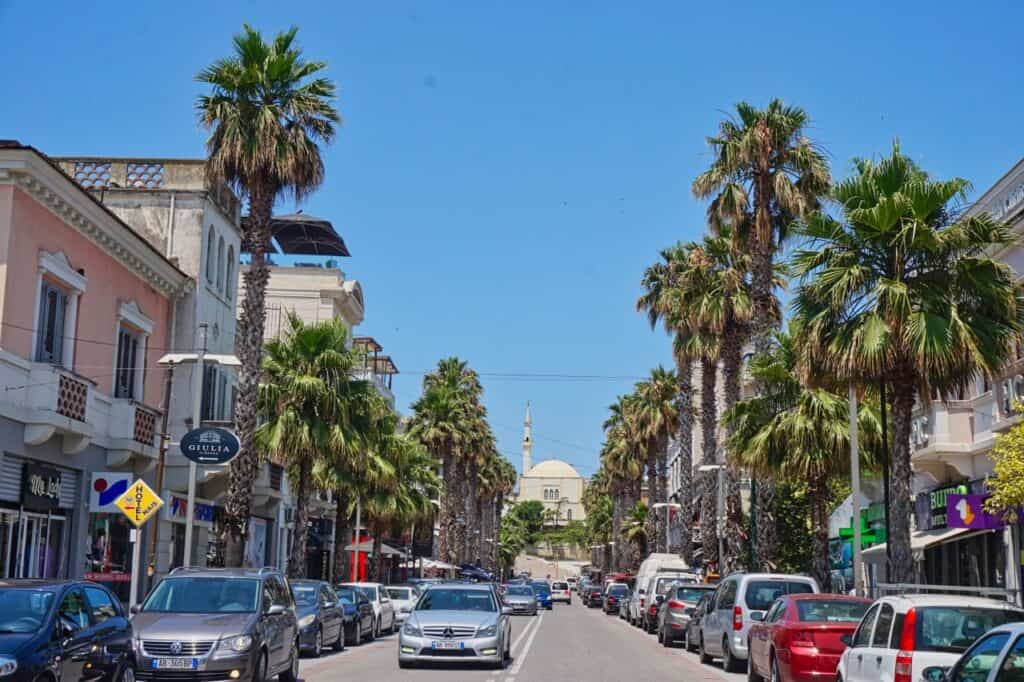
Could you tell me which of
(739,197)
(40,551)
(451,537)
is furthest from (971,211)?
(451,537)

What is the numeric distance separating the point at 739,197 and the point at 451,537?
1721 inches

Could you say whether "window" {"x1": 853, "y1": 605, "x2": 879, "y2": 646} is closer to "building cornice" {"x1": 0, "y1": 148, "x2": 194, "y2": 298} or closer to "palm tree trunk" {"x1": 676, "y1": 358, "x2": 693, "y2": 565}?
"building cornice" {"x1": 0, "y1": 148, "x2": 194, "y2": 298}

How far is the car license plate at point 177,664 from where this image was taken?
1465cm

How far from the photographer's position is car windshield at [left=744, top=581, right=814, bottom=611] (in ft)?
71.8

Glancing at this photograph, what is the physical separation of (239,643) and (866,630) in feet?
25.6

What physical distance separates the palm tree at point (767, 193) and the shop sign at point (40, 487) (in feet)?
59.6

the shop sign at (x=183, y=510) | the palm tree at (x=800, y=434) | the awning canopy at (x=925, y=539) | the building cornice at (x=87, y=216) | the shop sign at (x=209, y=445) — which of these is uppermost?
the building cornice at (x=87, y=216)

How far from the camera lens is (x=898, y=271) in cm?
2106

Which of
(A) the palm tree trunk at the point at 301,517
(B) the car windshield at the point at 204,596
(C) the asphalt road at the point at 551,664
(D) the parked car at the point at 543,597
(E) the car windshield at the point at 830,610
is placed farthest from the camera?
(D) the parked car at the point at 543,597

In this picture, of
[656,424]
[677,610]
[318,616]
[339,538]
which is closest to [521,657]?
[318,616]

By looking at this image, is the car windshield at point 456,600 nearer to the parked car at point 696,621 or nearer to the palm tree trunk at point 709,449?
the parked car at point 696,621

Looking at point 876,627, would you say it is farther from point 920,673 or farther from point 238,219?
point 238,219

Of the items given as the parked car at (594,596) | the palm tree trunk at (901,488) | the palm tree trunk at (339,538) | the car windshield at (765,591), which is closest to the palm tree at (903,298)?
the palm tree trunk at (901,488)

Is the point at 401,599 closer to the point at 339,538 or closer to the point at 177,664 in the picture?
the point at 339,538
